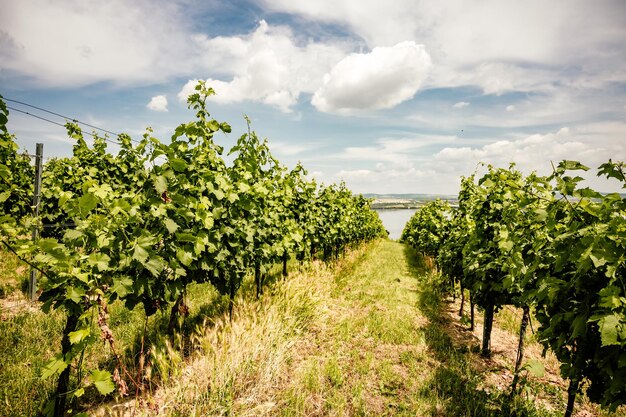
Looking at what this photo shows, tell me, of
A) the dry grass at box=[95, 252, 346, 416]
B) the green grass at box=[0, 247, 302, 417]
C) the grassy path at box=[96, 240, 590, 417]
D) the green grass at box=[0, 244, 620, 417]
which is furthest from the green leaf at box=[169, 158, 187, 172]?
the grassy path at box=[96, 240, 590, 417]

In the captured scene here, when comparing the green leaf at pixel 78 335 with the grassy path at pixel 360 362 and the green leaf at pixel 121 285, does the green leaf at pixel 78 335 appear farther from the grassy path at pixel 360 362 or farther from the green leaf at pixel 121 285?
the grassy path at pixel 360 362

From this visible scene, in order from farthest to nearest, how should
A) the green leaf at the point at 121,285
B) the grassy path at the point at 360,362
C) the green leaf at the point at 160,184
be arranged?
1. the grassy path at the point at 360,362
2. the green leaf at the point at 160,184
3. the green leaf at the point at 121,285

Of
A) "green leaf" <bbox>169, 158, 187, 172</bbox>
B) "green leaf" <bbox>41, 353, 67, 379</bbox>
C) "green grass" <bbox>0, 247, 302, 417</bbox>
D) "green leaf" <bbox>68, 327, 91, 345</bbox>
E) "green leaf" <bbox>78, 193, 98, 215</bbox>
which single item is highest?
"green leaf" <bbox>169, 158, 187, 172</bbox>

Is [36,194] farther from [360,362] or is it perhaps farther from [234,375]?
[360,362]

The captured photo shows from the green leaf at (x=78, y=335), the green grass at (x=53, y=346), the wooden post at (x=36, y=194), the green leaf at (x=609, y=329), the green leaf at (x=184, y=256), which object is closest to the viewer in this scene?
the green leaf at (x=609, y=329)

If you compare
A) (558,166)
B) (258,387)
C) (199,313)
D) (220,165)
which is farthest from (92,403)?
Result: (558,166)

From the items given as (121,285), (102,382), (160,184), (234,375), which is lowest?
(234,375)

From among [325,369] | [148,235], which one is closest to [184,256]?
[148,235]

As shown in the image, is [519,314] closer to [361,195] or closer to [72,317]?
[72,317]

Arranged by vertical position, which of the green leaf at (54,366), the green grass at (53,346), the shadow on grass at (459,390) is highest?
the green leaf at (54,366)

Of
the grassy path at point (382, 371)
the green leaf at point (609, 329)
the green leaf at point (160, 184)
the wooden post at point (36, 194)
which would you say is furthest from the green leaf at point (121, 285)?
the wooden post at point (36, 194)

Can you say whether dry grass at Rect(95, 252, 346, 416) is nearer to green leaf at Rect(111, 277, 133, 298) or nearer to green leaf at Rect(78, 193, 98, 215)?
green leaf at Rect(111, 277, 133, 298)

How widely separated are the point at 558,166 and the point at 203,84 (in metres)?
4.58

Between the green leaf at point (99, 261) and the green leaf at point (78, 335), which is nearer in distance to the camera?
the green leaf at point (78, 335)
